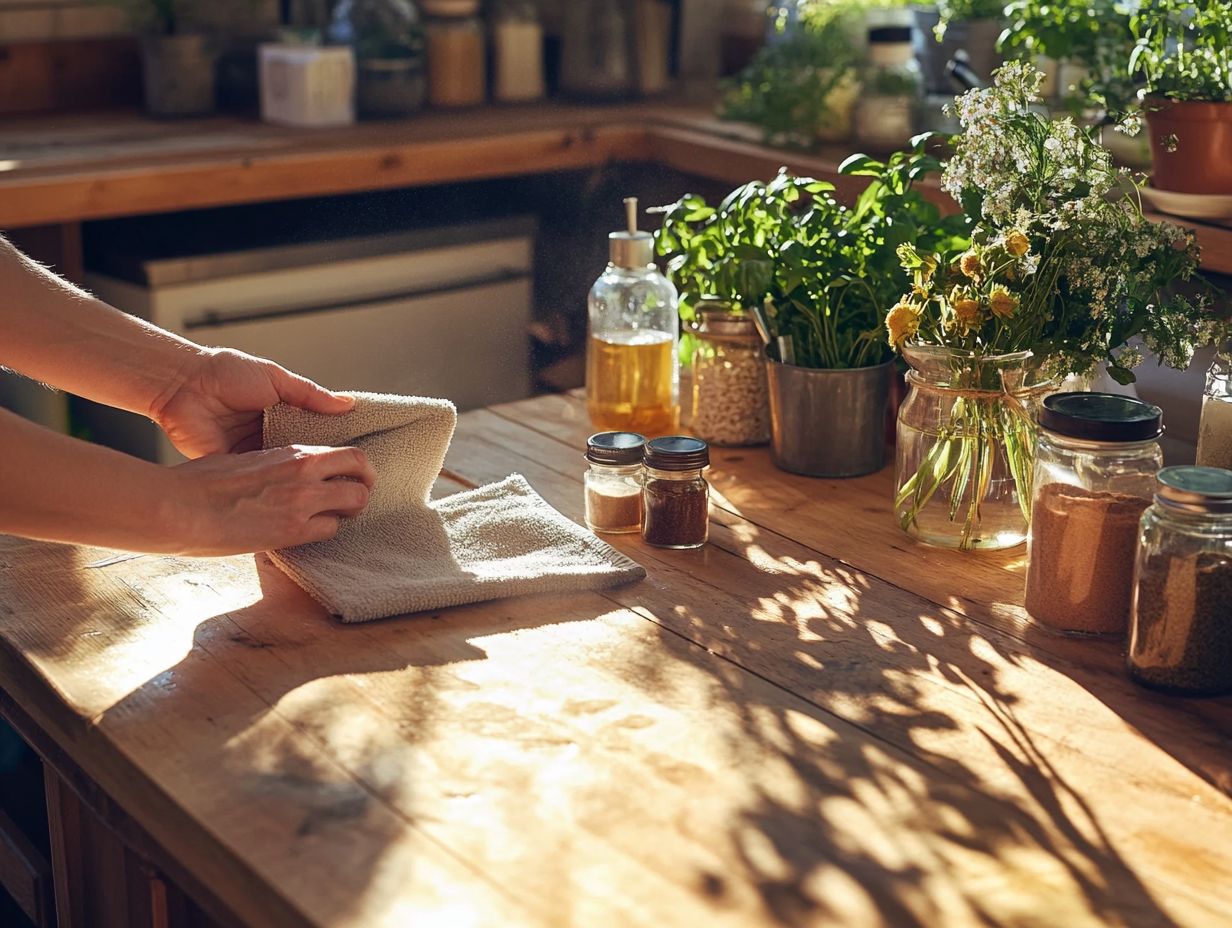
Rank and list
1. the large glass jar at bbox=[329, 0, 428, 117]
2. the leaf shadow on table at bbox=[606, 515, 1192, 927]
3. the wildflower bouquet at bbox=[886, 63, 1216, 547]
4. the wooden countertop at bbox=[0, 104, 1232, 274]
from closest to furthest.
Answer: the leaf shadow on table at bbox=[606, 515, 1192, 927] → the wildflower bouquet at bbox=[886, 63, 1216, 547] → the wooden countertop at bbox=[0, 104, 1232, 274] → the large glass jar at bbox=[329, 0, 428, 117]

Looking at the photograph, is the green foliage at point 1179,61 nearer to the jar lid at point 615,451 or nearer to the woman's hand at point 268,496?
the jar lid at point 615,451

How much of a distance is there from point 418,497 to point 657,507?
20 cm

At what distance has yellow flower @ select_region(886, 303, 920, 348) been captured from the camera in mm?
1205

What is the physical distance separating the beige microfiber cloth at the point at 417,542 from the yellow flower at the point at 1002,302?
1.13ft

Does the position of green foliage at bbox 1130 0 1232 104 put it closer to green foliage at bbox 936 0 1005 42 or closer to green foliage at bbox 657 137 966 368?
green foliage at bbox 657 137 966 368

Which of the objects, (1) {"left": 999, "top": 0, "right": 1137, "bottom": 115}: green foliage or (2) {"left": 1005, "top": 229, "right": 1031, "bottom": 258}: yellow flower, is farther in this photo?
(1) {"left": 999, "top": 0, "right": 1137, "bottom": 115}: green foliage

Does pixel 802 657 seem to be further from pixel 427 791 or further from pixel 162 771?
pixel 162 771

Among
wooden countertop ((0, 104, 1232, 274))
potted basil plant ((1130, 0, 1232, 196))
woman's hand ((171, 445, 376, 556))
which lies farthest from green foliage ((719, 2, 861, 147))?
woman's hand ((171, 445, 376, 556))

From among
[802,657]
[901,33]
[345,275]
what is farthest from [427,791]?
[901,33]

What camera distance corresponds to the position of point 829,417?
4.72 feet

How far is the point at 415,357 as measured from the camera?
8.75 feet

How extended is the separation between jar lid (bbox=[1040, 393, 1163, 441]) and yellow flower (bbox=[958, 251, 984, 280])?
124 millimetres

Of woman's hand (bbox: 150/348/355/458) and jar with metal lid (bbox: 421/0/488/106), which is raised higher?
jar with metal lid (bbox: 421/0/488/106)

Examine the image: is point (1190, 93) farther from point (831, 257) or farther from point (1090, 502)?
point (1090, 502)
